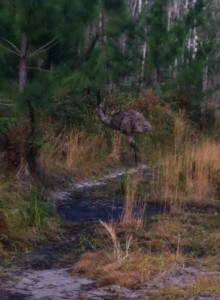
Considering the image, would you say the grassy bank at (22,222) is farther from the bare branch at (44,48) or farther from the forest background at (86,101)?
the bare branch at (44,48)

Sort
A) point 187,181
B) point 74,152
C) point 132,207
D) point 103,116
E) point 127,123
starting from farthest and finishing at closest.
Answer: point 103,116 → point 127,123 → point 74,152 → point 187,181 → point 132,207

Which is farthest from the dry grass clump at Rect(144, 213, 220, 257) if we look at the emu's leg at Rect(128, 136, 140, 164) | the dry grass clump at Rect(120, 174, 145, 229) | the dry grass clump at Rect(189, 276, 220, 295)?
the emu's leg at Rect(128, 136, 140, 164)

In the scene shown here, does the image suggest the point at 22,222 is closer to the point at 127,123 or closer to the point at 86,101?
the point at 127,123

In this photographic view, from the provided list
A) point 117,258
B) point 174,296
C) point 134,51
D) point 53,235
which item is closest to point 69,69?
point 53,235

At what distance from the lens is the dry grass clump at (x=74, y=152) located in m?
13.8

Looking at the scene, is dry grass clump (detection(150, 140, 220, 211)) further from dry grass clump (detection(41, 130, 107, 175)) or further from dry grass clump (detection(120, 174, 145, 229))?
dry grass clump (detection(41, 130, 107, 175))

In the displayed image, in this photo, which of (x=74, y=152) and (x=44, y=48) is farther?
(x=74, y=152)

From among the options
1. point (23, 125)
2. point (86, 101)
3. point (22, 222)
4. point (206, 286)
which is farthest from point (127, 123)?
point (206, 286)

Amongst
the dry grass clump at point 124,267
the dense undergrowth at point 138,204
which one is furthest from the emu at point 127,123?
the dry grass clump at point 124,267

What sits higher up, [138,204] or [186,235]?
[138,204]

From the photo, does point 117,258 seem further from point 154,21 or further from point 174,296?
point 154,21

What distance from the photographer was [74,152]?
48.7 feet

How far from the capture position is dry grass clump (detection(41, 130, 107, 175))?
13.8m

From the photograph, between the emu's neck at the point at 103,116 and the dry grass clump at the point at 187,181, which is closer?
the dry grass clump at the point at 187,181
